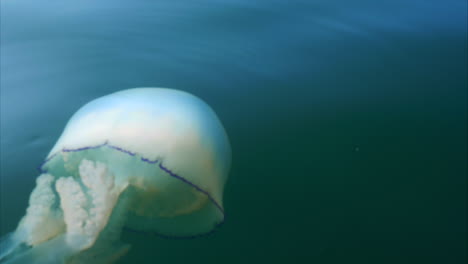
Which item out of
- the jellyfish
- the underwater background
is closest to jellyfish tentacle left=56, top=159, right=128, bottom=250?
the jellyfish

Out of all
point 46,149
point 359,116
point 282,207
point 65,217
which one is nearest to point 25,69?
point 46,149

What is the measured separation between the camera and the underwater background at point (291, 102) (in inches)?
63.1

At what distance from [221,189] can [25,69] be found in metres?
1.39

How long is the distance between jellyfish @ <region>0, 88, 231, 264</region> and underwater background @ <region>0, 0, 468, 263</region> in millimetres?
93

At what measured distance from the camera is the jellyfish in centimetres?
151

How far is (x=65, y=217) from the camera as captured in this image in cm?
157

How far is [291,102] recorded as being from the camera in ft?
6.91

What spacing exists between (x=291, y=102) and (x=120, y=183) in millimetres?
911

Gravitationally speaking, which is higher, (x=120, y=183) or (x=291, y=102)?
(x=291, y=102)

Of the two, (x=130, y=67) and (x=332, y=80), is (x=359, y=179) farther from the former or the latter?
(x=130, y=67)

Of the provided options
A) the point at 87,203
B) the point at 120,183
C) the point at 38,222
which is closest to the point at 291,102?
the point at 120,183

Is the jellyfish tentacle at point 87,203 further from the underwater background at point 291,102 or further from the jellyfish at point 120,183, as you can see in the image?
the underwater background at point 291,102

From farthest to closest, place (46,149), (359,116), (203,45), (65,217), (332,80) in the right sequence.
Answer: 1. (203,45)
2. (332,80)
3. (359,116)
4. (46,149)
5. (65,217)

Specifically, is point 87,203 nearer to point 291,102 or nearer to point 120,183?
point 120,183
